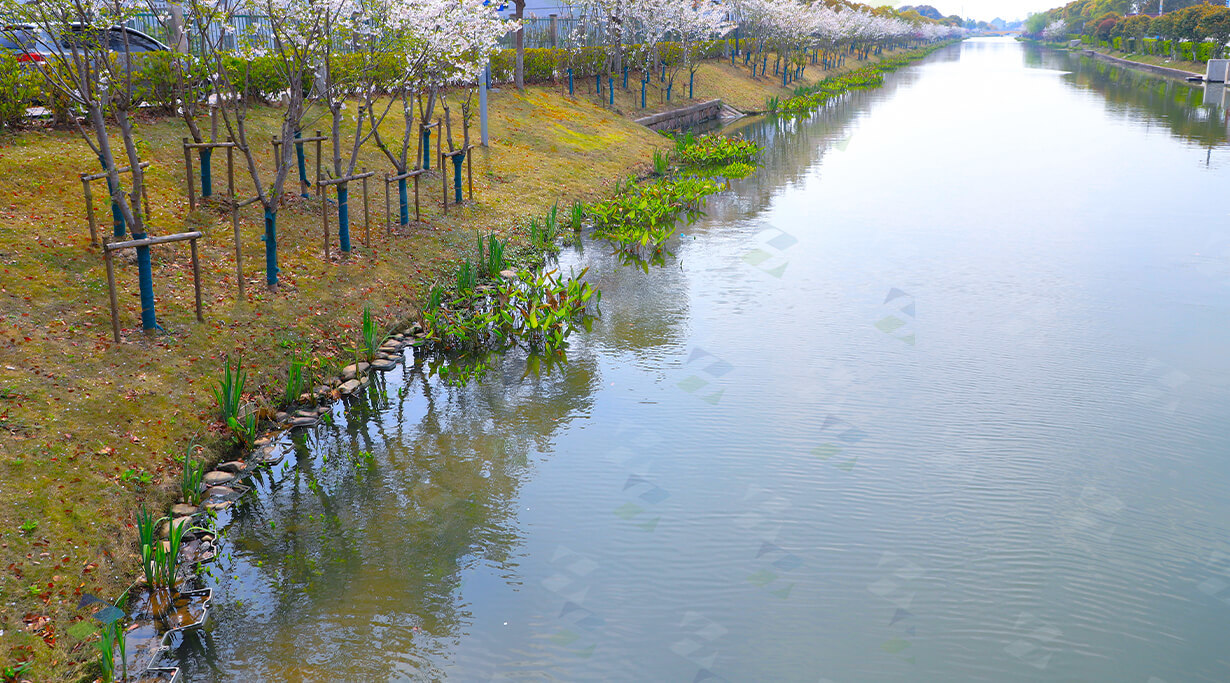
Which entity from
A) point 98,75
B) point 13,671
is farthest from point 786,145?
point 13,671

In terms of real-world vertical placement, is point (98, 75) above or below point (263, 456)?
above

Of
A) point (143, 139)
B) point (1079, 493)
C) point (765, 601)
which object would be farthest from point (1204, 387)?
point (143, 139)

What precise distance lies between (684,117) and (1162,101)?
67.5 feet

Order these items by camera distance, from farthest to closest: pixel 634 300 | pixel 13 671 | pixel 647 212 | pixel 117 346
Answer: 1. pixel 647 212
2. pixel 634 300
3. pixel 117 346
4. pixel 13 671

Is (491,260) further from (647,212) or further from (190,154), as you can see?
(647,212)

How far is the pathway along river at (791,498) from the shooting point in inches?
189

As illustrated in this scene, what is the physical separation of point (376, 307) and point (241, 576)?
4314mm

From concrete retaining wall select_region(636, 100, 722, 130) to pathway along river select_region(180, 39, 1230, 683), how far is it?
15392mm

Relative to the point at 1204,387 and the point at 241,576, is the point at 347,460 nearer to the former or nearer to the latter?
the point at 241,576

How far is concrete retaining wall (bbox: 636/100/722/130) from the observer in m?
26.7

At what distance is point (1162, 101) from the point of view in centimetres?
3531

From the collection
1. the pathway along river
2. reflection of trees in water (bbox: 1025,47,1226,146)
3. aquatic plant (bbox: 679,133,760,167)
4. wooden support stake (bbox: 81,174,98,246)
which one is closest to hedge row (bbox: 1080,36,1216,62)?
reflection of trees in water (bbox: 1025,47,1226,146)

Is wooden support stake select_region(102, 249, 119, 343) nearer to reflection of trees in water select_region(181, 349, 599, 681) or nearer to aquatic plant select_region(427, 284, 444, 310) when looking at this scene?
reflection of trees in water select_region(181, 349, 599, 681)

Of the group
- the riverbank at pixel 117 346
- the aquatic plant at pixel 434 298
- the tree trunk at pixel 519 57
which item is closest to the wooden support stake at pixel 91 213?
the riverbank at pixel 117 346
